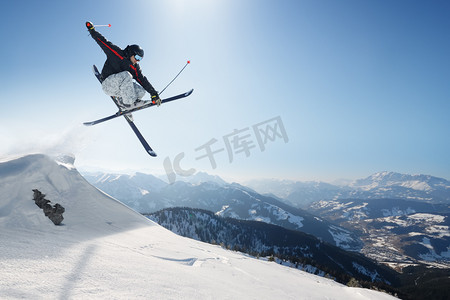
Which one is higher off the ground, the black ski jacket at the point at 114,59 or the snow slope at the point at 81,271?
the black ski jacket at the point at 114,59

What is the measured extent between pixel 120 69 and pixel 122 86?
75cm

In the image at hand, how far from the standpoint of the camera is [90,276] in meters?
4.02

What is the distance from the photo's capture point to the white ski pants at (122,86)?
9.67 m

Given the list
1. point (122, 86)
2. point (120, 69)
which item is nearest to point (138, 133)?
point (122, 86)

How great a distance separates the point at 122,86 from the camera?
9.83 metres

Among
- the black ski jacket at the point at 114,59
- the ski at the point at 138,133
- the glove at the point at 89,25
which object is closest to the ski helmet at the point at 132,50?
the black ski jacket at the point at 114,59

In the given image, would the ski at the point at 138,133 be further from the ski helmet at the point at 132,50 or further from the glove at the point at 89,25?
the ski helmet at the point at 132,50

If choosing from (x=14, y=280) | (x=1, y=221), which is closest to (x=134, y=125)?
(x=1, y=221)

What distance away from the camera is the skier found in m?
9.45

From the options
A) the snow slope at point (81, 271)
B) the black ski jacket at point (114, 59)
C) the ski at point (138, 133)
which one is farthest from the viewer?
the ski at point (138, 133)

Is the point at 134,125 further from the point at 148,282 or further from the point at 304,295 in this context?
the point at 304,295

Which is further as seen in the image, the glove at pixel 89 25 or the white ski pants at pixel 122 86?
the white ski pants at pixel 122 86

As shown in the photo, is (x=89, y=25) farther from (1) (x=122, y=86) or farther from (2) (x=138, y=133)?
(2) (x=138, y=133)

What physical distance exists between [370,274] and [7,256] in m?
217
